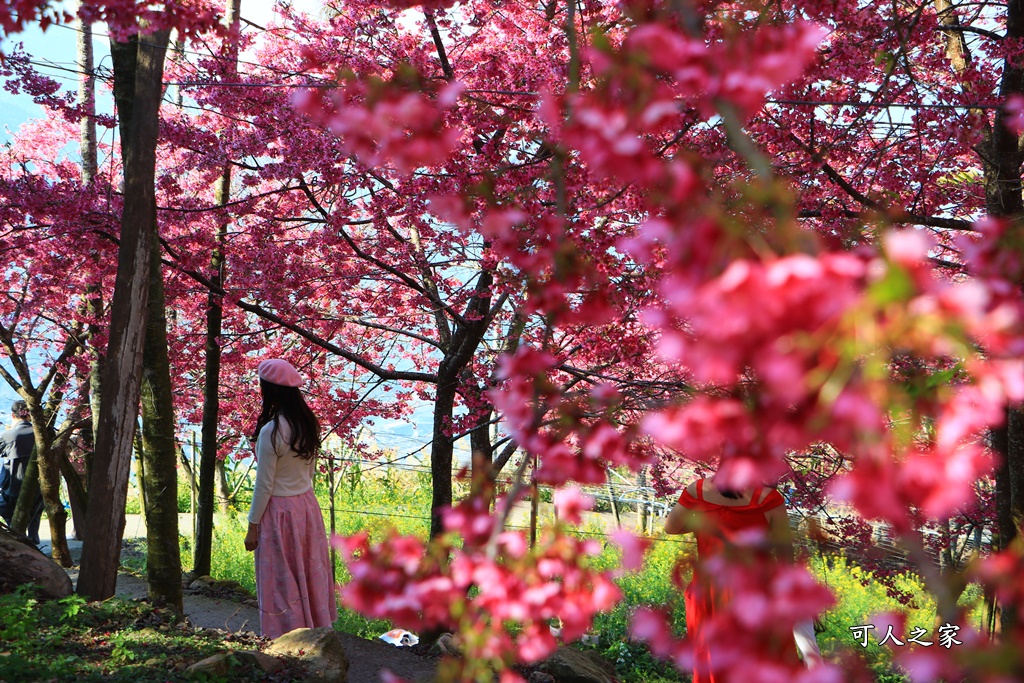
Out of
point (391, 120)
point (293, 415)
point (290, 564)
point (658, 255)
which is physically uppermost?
point (658, 255)

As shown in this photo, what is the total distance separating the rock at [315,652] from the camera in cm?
395

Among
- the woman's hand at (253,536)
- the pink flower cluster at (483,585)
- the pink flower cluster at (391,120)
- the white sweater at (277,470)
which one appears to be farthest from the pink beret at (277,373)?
the pink flower cluster at (483,585)

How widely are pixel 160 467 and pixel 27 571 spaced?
886 mm

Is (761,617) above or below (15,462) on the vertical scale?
below

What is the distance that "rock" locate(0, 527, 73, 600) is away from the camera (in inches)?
181

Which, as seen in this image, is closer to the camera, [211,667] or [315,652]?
[211,667]

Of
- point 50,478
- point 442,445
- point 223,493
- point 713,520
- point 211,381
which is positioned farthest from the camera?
point 223,493

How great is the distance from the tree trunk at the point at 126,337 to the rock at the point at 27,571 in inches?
5.6

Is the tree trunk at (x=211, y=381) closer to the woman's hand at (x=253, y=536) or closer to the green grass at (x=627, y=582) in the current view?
the green grass at (x=627, y=582)

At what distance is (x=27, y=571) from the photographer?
4.61 m

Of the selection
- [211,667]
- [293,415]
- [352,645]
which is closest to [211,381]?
[352,645]

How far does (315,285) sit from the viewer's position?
7918mm

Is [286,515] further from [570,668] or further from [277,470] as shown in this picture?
[570,668]

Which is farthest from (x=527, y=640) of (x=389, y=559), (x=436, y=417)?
(x=436, y=417)
